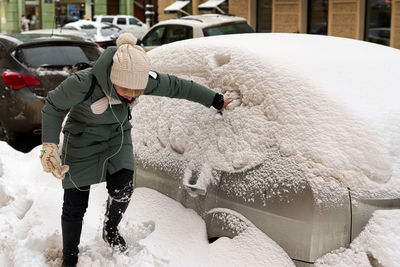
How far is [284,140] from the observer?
3.03m

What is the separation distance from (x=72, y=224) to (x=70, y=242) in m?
0.10

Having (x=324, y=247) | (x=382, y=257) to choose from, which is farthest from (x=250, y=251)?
(x=382, y=257)

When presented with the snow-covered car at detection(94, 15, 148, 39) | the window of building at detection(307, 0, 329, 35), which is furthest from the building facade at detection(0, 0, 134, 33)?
the window of building at detection(307, 0, 329, 35)

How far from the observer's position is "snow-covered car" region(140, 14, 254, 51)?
44.1ft

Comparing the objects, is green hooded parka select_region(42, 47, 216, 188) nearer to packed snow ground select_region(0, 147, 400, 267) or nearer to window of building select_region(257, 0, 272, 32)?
packed snow ground select_region(0, 147, 400, 267)

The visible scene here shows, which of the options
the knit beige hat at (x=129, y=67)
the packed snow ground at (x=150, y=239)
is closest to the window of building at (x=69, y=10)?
the packed snow ground at (x=150, y=239)

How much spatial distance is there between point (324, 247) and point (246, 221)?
0.47 metres

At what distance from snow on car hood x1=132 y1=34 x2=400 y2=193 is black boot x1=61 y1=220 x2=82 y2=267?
74 centimetres

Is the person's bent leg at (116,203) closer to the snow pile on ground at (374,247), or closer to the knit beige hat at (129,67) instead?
the knit beige hat at (129,67)

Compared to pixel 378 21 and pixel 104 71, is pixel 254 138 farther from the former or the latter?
pixel 378 21

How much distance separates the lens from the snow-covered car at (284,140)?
284cm

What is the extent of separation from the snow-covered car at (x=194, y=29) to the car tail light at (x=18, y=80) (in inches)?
260

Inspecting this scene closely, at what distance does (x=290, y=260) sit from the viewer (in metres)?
2.92

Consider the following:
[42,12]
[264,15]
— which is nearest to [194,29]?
[264,15]
